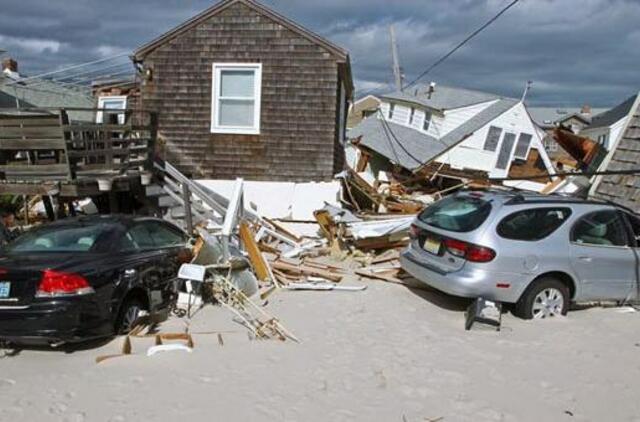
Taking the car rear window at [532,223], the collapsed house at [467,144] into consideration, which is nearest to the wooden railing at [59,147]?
the car rear window at [532,223]

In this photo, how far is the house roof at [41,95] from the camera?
2550cm

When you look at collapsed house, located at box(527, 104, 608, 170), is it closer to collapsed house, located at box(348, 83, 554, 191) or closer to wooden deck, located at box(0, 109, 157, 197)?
collapsed house, located at box(348, 83, 554, 191)

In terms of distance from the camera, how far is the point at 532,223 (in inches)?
297

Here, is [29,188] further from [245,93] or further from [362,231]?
[362,231]

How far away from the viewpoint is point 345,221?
1279cm

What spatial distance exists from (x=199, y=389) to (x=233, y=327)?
2.19 meters

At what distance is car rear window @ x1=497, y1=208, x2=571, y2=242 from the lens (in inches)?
292

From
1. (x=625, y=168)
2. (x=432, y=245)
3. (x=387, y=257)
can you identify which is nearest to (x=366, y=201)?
(x=387, y=257)

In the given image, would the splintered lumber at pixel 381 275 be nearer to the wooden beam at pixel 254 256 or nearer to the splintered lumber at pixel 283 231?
the wooden beam at pixel 254 256

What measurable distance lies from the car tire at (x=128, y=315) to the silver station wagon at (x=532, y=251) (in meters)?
3.82

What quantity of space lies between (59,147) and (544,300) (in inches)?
340

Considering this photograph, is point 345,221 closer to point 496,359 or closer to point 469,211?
point 469,211

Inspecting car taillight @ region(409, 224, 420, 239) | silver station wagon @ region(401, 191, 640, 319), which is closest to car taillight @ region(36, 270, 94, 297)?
silver station wagon @ region(401, 191, 640, 319)

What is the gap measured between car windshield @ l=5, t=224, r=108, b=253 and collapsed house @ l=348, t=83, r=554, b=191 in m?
20.7
